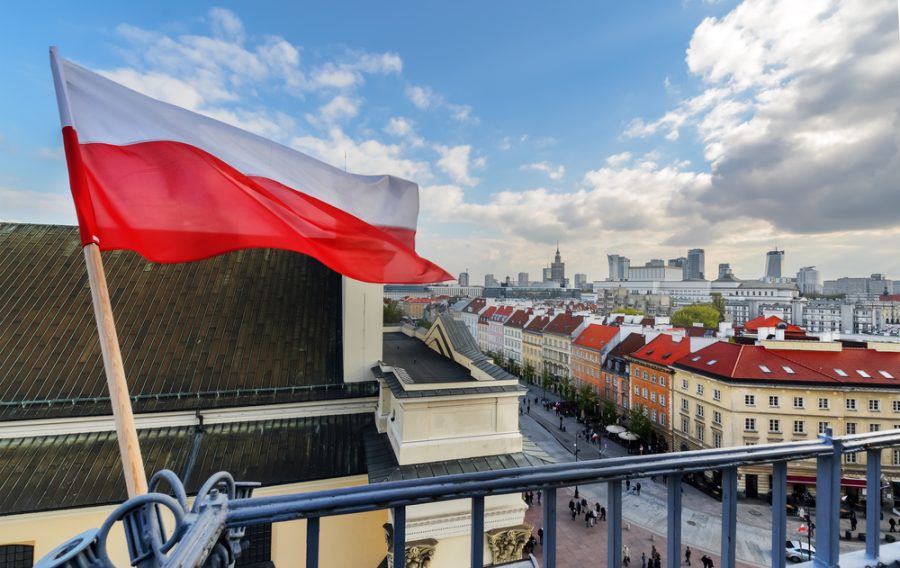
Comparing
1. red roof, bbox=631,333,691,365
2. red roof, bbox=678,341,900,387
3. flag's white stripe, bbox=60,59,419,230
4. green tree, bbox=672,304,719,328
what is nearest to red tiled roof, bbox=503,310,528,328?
red roof, bbox=631,333,691,365

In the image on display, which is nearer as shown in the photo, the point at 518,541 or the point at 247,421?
the point at 518,541

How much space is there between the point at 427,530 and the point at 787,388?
30123 millimetres

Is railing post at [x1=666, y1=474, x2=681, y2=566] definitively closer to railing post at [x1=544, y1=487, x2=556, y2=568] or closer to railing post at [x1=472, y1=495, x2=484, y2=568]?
railing post at [x1=544, y1=487, x2=556, y2=568]

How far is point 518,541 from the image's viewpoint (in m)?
9.40

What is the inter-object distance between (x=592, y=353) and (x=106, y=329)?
50.0 metres

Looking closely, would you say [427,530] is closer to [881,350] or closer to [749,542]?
[749,542]

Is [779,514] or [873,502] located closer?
[779,514]

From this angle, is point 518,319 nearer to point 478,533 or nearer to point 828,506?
point 828,506

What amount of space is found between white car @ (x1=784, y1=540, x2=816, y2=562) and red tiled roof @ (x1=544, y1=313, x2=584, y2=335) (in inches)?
1386

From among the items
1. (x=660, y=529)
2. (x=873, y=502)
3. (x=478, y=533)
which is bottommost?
(x=660, y=529)

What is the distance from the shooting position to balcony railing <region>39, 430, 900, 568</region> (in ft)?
5.89

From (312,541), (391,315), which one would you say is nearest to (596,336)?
(391,315)

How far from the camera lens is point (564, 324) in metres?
57.9

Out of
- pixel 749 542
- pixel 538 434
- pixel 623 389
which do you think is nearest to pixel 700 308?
pixel 623 389
